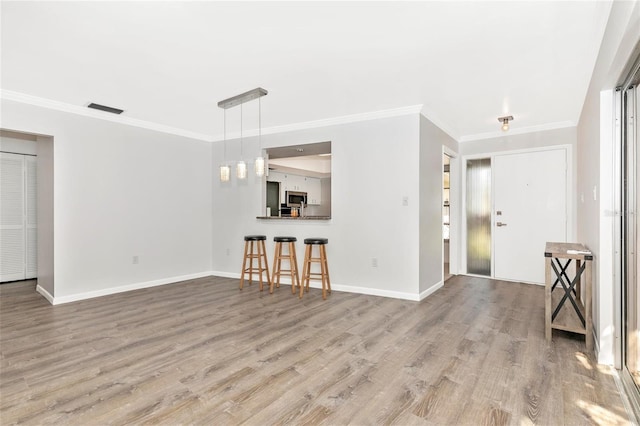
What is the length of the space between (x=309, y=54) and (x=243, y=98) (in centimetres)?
130

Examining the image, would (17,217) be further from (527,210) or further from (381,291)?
(527,210)

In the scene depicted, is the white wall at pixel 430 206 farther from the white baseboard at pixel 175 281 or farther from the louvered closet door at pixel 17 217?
the louvered closet door at pixel 17 217

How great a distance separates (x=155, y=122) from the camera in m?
5.10

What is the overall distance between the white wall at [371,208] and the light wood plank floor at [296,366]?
571 mm

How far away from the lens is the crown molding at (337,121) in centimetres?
435

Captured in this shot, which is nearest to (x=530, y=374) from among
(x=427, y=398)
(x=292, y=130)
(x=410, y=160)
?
(x=427, y=398)

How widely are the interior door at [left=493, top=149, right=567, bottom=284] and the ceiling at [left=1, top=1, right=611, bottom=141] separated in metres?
1.06

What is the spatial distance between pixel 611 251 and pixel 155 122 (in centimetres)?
547

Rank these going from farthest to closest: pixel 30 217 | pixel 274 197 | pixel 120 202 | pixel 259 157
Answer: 1. pixel 274 197
2. pixel 30 217
3. pixel 120 202
4. pixel 259 157

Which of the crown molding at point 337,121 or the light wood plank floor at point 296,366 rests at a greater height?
the crown molding at point 337,121

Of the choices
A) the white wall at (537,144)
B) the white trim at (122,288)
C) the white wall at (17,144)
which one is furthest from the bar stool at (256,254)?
the white wall at (17,144)

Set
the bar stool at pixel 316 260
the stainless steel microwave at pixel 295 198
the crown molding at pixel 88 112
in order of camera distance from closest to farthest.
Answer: the crown molding at pixel 88 112, the bar stool at pixel 316 260, the stainless steel microwave at pixel 295 198

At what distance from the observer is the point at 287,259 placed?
17.3 ft

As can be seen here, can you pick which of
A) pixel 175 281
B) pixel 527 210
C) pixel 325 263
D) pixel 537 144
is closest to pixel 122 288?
pixel 175 281
